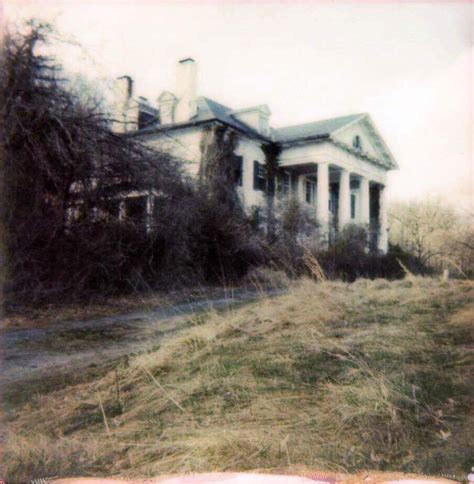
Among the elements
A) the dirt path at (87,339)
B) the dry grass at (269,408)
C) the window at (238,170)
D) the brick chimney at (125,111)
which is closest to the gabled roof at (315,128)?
the brick chimney at (125,111)

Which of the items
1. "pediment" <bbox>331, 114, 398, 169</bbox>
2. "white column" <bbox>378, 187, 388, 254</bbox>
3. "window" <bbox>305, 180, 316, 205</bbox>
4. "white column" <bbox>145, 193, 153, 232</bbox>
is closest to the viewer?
"pediment" <bbox>331, 114, 398, 169</bbox>

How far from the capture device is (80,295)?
514 centimetres

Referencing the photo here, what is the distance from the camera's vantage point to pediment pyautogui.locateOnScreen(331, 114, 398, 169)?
261 centimetres

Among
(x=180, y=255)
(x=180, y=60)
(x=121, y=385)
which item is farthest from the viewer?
(x=180, y=255)

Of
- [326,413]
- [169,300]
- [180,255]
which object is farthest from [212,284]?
[326,413]

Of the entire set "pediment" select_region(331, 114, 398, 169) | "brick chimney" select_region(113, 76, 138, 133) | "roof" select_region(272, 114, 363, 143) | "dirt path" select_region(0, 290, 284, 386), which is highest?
"brick chimney" select_region(113, 76, 138, 133)

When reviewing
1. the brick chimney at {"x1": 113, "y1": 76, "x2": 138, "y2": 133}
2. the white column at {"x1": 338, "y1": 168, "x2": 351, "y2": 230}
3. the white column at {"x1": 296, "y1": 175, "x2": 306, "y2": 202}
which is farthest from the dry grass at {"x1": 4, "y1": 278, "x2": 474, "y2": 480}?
the white column at {"x1": 296, "y1": 175, "x2": 306, "y2": 202}

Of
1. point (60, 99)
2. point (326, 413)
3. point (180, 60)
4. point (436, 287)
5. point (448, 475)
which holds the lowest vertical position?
point (448, 475)

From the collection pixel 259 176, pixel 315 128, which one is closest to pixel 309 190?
pixel 259 176

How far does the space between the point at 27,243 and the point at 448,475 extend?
439cm

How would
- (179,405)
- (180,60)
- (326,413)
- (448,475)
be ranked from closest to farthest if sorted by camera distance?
(448,475), (326,413), (179,405), (180,60)

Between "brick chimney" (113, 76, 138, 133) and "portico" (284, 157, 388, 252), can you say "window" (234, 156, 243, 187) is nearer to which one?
"portico" (284, 157, 388, 252)

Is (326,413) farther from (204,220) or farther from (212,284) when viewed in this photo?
(204,220)

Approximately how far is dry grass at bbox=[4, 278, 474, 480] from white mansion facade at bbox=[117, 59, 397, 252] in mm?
1227
